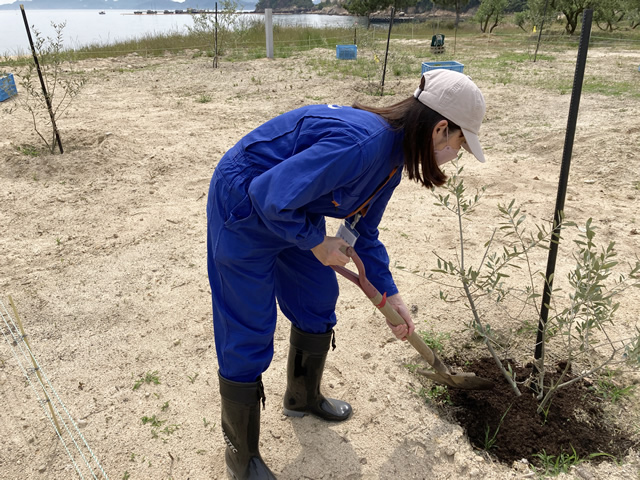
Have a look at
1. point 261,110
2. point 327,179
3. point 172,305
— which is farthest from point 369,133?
point 261,110

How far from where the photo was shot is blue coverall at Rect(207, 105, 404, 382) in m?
1.46

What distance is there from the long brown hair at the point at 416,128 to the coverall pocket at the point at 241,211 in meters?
0.53

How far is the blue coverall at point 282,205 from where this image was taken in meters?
1.46

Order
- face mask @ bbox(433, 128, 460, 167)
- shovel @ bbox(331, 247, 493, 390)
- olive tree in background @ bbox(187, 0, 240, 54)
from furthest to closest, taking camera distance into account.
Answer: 1. olive tree in background @ bbox(187, 0, 240, 54)
2. shovel @ bbox(331, 247, 493, 390)
3. face mask @ bbox(433, 128, 460, 167)

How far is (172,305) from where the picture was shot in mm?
3215

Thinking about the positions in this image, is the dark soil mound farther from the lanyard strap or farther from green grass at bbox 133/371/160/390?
green grass at bbox 133/371/160/390

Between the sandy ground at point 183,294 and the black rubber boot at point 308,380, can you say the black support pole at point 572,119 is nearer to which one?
the sandy ground at point 183,294

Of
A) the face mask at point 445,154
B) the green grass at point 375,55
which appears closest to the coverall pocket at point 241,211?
the face mask at point 445,154

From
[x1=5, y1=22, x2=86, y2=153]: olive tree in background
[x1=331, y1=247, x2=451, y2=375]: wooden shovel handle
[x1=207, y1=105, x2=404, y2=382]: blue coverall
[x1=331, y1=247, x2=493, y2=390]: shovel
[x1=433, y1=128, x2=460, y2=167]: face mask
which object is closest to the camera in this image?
[x1=207, y1=105, x2=404, y2=382]: blue coverall

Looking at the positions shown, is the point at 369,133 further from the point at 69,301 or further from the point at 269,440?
the point at 69,301

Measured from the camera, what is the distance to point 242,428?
1958 mm

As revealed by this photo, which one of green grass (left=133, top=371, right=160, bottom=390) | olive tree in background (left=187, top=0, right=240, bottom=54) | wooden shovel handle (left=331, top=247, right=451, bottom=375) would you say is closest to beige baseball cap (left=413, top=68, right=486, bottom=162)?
wooden shovel handle (left=331, top=247, right=451, bottom=375)

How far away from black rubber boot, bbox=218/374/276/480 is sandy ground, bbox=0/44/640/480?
0.14m

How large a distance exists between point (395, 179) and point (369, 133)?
13.7 inches
